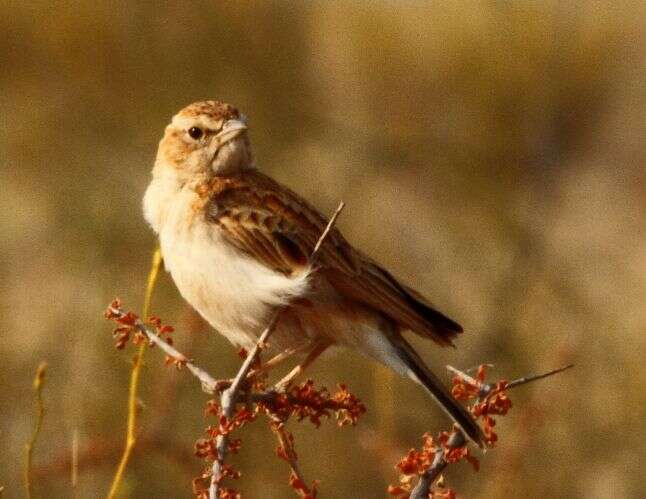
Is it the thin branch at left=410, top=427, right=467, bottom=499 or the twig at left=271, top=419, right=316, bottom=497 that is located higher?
the thin branch at left=410, top=427, right=467, bottom=499

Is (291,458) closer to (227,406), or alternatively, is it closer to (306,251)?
(227,406)

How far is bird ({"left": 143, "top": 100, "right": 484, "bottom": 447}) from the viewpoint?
19.0 ft

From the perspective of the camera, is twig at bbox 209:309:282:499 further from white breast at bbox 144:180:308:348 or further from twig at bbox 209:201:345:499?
white breast at bbox 144:180:308:348

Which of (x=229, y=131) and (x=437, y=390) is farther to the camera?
(x=229, y=131)

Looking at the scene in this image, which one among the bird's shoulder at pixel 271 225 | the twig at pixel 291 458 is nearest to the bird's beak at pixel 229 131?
the bird's shoulder at pixel 271 225

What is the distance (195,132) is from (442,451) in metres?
2.67

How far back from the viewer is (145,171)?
42.9ft

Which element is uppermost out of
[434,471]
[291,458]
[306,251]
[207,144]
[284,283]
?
[207,144]

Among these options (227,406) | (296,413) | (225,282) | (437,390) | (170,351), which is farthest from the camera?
(225,282)

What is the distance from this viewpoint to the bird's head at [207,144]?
653cm

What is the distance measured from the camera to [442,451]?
4379mm

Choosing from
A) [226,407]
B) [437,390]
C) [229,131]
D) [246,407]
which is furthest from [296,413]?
[229,131]

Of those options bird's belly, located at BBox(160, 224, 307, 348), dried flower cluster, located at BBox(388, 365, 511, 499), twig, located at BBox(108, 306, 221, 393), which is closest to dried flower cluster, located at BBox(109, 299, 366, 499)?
twig, located at BBox(108, 306, 221, 393)

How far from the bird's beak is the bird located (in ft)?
1.13
